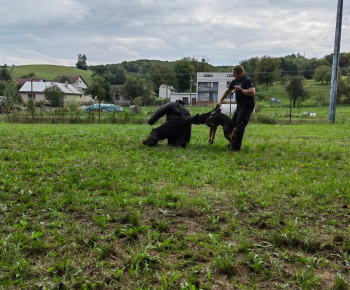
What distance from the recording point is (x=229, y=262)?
251 cm

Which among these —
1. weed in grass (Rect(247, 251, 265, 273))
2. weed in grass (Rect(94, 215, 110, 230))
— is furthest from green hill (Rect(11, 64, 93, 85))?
weed in grass (Rect(247, 251, 265, 273))

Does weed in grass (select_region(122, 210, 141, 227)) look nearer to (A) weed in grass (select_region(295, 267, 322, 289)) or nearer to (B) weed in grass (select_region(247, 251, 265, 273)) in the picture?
(B) weed in grass (select_region(247, 251, 265, 273))

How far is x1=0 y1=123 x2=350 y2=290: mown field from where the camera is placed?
2.38 meters

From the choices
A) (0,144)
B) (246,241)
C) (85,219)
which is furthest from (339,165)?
(0,144)

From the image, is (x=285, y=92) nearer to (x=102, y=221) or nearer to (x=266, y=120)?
(x=266, y=120)

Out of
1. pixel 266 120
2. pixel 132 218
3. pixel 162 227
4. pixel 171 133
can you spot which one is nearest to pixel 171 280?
pixel 162 227

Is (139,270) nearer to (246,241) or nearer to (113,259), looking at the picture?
(113,259)

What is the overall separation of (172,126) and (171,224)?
458 cm

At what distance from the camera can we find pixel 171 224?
3.29 metres

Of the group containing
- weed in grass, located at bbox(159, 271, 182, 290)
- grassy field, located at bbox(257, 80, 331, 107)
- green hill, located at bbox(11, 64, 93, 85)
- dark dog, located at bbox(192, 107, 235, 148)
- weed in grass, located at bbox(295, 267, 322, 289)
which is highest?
green hill, located at bbox(11, 64, 93, 85)

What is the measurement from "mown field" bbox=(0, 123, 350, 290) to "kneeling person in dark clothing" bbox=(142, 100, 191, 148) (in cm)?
174

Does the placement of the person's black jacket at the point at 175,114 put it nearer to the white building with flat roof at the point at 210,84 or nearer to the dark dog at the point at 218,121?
the dark dog at the point at 218,121

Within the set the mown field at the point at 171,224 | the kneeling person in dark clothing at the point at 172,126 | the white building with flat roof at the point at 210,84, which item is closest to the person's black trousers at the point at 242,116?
the kneeling person in dark clothing at the point at 172,126

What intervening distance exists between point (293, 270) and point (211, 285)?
73 centimetres
